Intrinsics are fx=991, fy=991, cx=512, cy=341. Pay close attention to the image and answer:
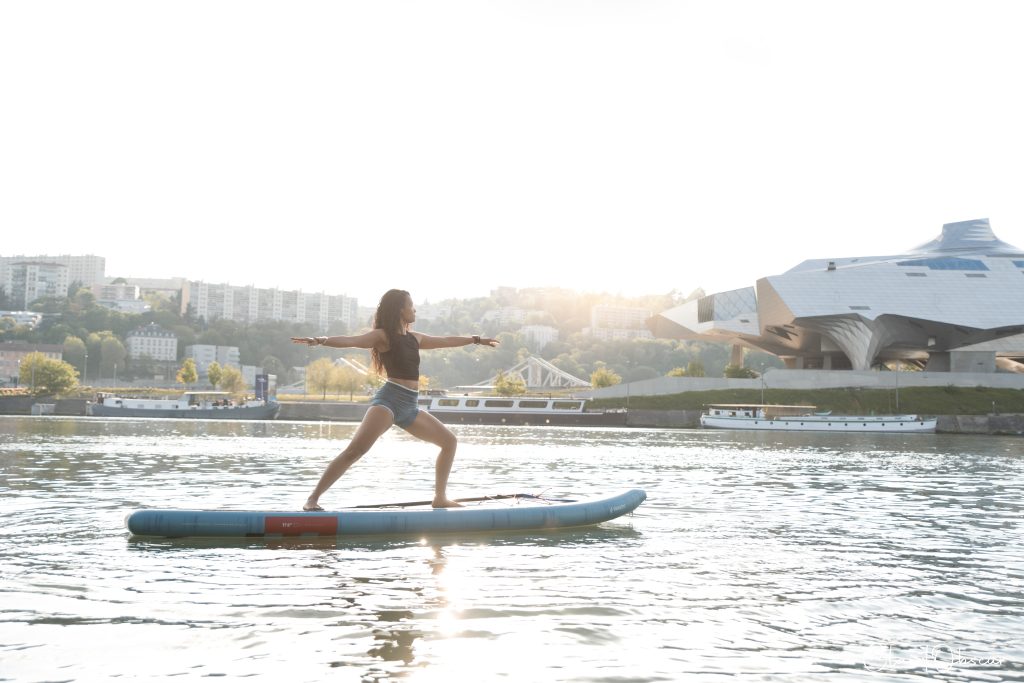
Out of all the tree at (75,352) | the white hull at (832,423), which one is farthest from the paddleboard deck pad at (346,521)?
the tree at (75,352)

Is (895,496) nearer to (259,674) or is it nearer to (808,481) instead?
(808,481)

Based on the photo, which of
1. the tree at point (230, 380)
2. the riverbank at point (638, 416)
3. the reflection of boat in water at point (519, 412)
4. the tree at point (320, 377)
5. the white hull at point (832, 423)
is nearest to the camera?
the white hull at point (832, 423)

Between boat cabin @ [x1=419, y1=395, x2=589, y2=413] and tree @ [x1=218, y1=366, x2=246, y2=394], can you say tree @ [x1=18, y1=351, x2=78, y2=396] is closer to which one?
tree @ [x1=218, y1=366, x2=246, y2=394]

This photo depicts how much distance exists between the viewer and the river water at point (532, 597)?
6152 mm

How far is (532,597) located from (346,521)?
3.73 meters

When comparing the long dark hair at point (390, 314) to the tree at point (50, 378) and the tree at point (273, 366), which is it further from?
the tree at point (273, 366)

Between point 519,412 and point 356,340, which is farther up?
A: point 356,340

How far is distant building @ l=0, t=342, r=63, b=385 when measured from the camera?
550 feet

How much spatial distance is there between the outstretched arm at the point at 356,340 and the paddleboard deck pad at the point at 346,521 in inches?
76.5

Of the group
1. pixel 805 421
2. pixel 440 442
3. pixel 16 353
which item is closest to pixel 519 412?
pixel 805 421

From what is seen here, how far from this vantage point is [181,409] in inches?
3590

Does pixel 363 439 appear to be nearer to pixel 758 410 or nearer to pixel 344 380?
pixel 758 410

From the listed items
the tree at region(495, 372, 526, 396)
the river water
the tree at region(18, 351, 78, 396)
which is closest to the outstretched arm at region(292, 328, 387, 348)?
the river water

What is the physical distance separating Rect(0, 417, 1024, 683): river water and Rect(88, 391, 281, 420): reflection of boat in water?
74.6 metres
